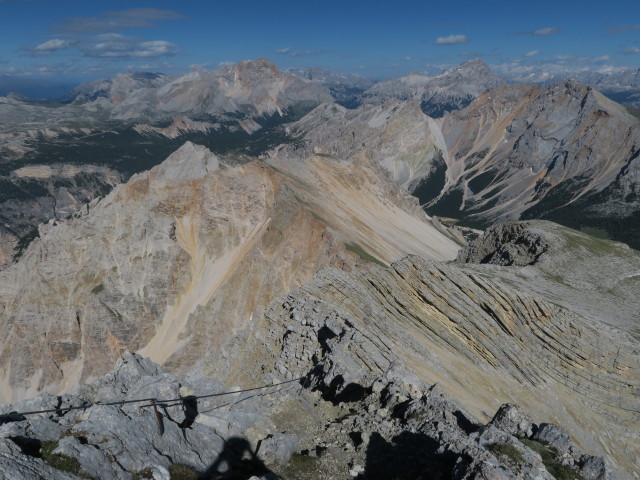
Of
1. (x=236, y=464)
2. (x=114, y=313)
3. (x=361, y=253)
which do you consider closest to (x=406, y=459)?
(x=236, y=464)

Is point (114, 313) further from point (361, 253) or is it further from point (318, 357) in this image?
point (318, 357)

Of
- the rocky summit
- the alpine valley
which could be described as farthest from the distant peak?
the rocky summit

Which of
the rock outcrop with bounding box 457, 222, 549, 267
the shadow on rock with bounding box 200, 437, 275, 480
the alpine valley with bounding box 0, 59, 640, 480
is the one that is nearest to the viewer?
the shadow on rock with bounding box 200, 437, 275, 480

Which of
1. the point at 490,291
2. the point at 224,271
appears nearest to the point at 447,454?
the point at 490,291

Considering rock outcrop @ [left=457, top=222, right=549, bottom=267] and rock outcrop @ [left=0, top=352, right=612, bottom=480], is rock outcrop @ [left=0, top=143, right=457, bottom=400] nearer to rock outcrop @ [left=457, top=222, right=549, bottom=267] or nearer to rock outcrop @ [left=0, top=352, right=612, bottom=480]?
rock outcrop @ [left=457, top=222, right=549, bottom=267]

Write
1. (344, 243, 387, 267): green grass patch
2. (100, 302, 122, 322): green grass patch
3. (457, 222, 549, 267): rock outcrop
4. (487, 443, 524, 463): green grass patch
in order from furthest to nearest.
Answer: (100, 302, 122, 322): green grass patch → (344, 243, 387, 267): green grass patch → (457, 222, 549, 267): rock outcrop → (487, 443, 524, 463): green grass patch

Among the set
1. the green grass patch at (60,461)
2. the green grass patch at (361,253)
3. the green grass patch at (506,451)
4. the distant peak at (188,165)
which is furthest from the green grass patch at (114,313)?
the green grass patch at (506,451)
